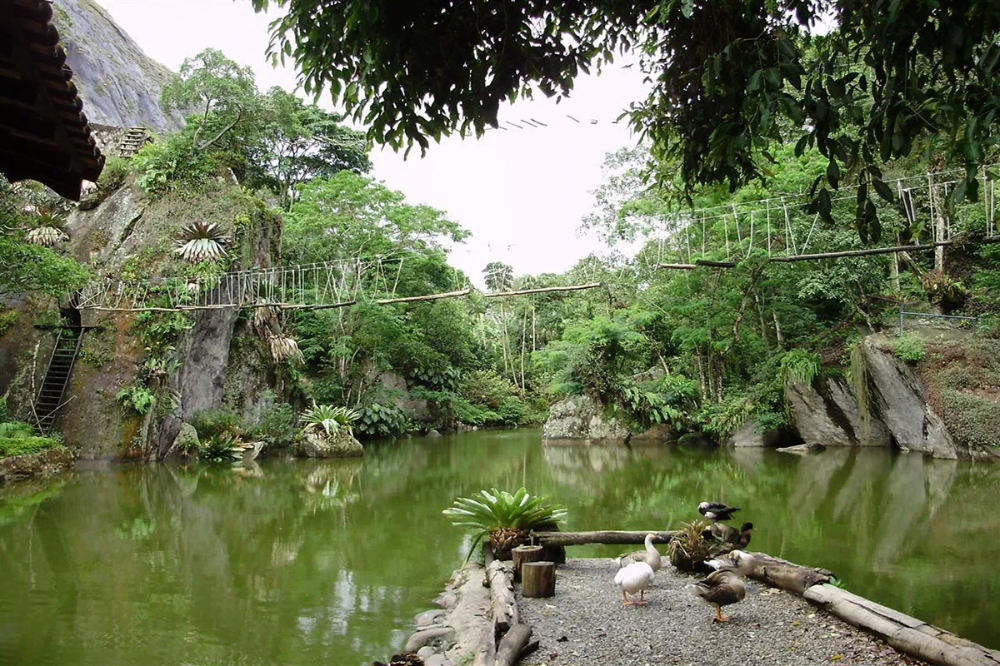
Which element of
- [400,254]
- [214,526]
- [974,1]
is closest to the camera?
[974,1]

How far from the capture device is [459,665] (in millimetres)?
3980

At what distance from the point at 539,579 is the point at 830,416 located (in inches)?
595

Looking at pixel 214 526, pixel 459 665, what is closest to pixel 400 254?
pixel 214 526

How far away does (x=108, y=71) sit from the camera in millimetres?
32438

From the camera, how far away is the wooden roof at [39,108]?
2645 millimetres

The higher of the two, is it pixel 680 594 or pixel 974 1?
pixel 974 1

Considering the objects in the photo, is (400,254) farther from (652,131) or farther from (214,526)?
(652,131)

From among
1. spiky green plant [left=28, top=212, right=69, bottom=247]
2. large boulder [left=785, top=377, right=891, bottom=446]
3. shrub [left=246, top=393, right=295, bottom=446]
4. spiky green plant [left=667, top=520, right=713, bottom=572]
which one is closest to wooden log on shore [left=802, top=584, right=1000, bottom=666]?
spiky green plant [left=667, top=520, right=713, bottom=572]

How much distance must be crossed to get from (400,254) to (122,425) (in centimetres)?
934

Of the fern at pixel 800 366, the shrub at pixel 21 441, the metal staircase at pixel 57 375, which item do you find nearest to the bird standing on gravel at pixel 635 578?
the shrub at pixel 21 441

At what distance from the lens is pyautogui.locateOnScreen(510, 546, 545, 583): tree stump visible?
5.69 meters

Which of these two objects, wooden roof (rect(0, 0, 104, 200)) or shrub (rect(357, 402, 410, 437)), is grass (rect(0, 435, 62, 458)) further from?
wooden roof (rect(0, 0, 104, 200))

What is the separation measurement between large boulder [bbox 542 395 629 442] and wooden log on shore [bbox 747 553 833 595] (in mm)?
15959

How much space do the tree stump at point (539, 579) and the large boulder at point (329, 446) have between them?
12838mm
